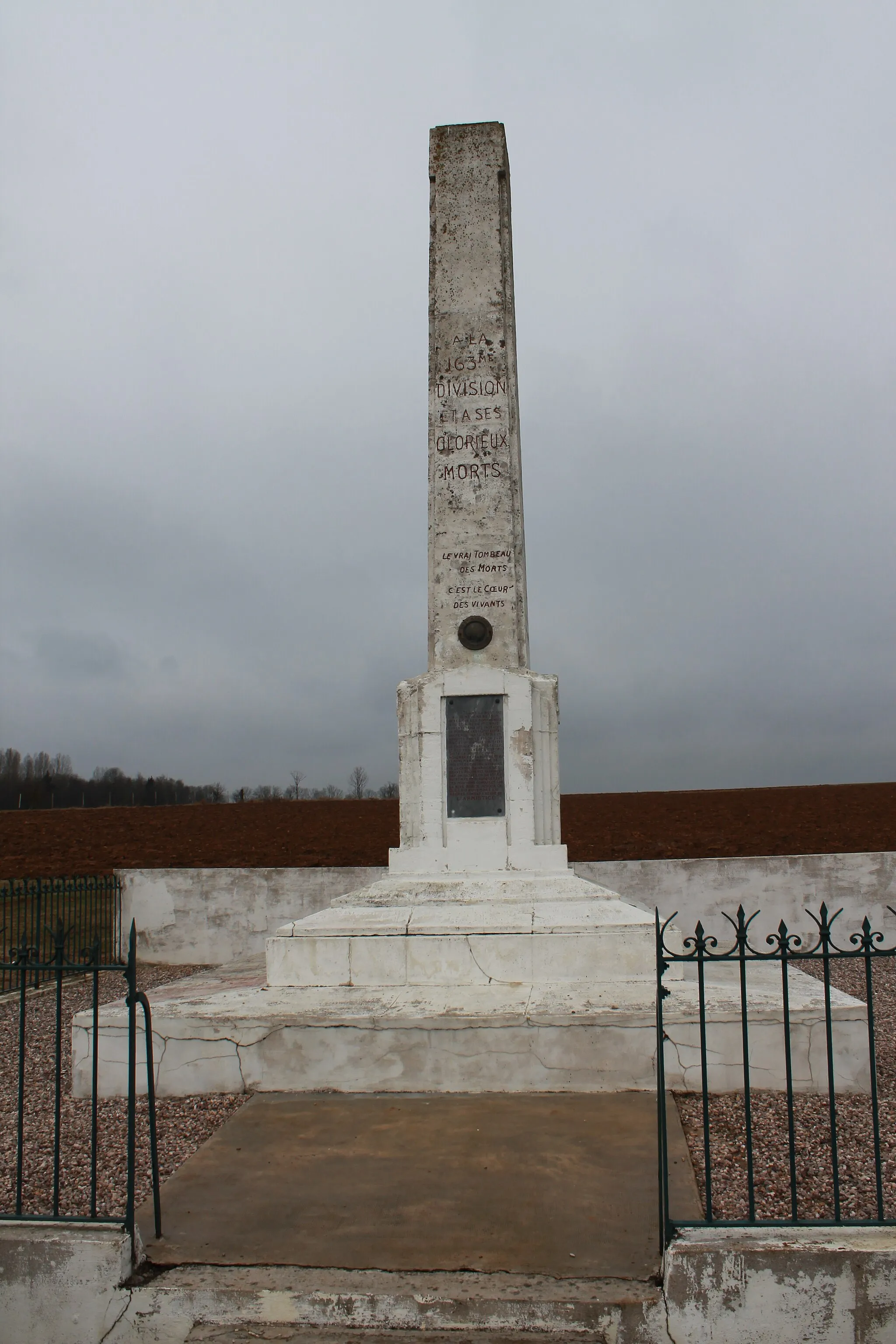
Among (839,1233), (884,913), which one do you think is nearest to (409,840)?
(839,1233)

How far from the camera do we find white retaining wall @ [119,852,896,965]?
45.6 feet

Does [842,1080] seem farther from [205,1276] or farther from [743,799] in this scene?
[743,799]

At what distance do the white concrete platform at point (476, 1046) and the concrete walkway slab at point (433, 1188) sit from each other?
22 centimetres

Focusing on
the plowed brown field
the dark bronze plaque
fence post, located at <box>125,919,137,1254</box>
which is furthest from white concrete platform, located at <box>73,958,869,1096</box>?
the plowed brown field

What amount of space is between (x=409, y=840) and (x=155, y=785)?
259 ft

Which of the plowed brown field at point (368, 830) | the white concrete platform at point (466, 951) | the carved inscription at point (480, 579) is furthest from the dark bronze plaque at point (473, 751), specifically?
the plowed brown field at point (368, 830)

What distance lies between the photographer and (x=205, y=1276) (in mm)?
3641

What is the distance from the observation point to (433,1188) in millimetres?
4445

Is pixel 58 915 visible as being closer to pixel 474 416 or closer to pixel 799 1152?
pixel 474 416

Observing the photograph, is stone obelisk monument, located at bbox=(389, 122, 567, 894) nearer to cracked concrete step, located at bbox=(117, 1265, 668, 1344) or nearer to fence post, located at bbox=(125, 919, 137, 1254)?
fence post, located at bbox=(125, 919, 137, 1254)

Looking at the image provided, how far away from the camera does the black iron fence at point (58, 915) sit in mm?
12023

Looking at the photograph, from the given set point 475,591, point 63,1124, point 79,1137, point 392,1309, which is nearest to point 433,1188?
point 392,1309

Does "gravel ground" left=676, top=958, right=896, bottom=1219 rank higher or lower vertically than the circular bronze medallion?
lower

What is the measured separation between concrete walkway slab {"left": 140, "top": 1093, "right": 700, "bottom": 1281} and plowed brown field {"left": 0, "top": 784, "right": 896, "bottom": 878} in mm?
11096
